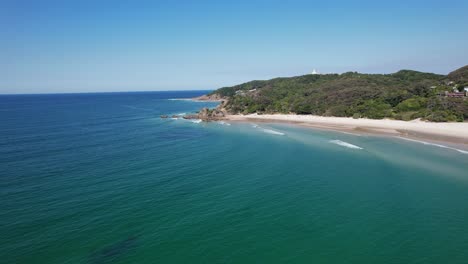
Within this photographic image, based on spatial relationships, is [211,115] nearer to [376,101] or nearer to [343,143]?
[376,101]

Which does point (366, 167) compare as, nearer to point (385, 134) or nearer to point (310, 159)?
point (310, 159)

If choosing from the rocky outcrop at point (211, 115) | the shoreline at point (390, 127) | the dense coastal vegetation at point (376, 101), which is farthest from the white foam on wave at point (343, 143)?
the rocky outcrop at point (211, 115)

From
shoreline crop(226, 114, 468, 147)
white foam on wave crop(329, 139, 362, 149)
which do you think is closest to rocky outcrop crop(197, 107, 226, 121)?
shoreline crop(226, 114, 468, 147)

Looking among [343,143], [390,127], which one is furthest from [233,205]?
[390,127]

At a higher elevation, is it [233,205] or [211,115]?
[211,115]

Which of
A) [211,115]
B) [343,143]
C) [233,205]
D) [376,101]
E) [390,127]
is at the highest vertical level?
[376,101]

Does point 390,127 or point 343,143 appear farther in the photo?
point 390,127
